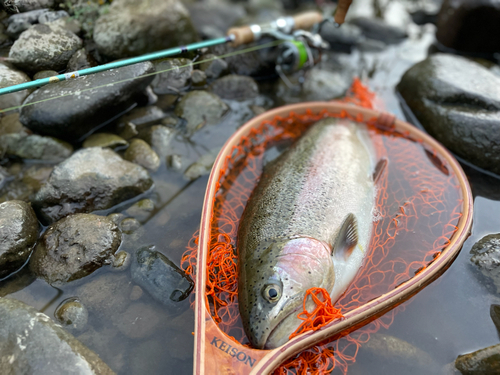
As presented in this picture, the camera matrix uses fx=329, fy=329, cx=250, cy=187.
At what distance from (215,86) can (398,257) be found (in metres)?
3.71

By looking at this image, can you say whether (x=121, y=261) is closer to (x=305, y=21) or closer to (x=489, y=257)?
(x=489, y=257)

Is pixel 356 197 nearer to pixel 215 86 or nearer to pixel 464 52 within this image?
pixel 215 86

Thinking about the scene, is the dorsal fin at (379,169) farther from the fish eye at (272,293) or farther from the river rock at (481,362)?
the fish eye at (272,293)

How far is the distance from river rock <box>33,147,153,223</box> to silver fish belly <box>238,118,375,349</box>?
1.43 meters

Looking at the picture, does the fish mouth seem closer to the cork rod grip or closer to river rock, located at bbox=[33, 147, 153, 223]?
river rock, located at bbox=[33, 147, 153, 223]

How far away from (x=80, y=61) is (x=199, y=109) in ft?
5.72

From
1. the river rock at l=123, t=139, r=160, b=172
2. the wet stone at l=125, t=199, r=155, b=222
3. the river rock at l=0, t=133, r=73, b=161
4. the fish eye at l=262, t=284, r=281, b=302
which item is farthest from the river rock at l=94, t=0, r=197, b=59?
the fish eye at l=262, t=284, r=281, b=302

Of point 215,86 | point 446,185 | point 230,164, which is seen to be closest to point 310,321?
point 230,164

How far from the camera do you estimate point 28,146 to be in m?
4.12

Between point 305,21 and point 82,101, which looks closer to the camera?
point 82,101

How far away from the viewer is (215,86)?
534 cm

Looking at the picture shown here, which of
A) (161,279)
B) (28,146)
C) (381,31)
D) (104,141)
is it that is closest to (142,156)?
(104,141)

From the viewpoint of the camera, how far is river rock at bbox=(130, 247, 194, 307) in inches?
120

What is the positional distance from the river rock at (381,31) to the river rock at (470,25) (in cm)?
82
